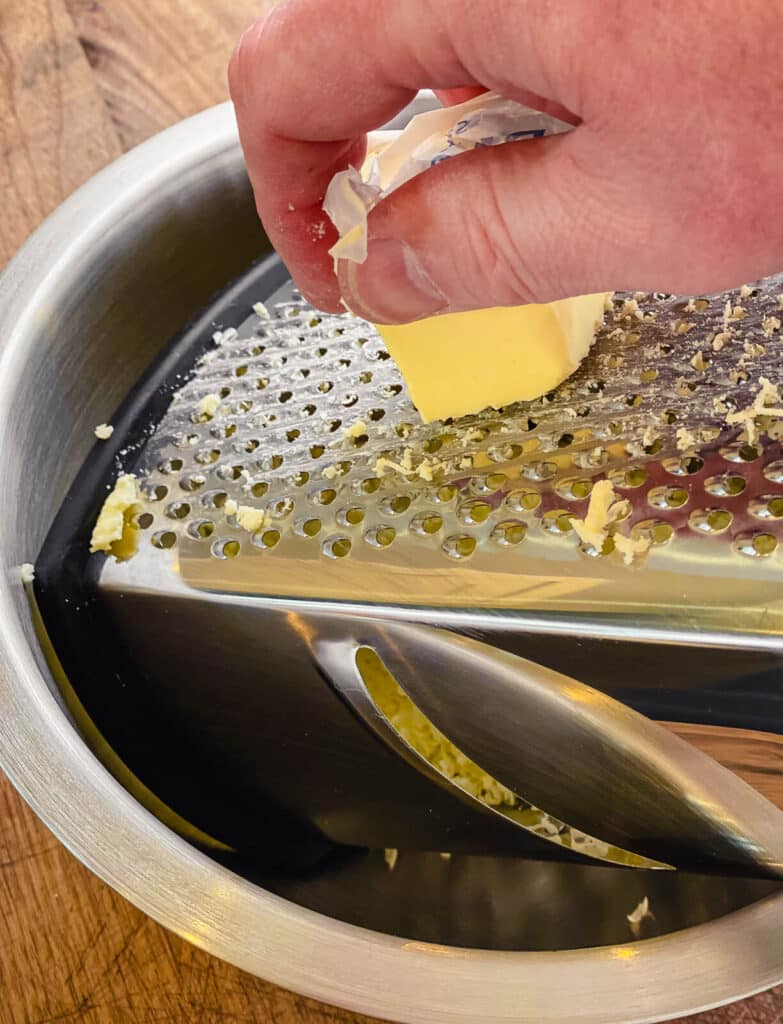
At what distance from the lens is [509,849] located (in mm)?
522

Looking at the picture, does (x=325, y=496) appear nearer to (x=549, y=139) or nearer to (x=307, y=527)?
(x=307, y=527)

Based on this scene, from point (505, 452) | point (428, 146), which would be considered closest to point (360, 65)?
point (428, 146)

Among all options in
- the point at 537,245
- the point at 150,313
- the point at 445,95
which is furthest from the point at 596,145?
the point at 150,313

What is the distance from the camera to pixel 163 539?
0.52 m

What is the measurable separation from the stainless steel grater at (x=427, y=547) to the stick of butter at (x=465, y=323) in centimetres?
2

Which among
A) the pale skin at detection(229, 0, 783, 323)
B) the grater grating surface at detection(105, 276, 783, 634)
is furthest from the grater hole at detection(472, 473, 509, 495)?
the pale skin at detection(229, 0, 783, 323)

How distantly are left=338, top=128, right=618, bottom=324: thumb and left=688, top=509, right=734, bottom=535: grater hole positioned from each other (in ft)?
0.41

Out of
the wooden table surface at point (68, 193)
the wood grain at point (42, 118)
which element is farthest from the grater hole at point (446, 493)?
the wood grain at point (42, 118)

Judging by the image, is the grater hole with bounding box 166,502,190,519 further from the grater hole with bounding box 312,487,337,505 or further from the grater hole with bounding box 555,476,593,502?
the grater hole with bounding box 555,476,593,502

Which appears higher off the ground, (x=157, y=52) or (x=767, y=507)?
(x=157, y=52)

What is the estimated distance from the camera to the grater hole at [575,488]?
1.42 feet

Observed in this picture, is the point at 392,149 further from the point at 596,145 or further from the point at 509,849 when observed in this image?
the point at 509,849

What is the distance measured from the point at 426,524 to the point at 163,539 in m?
0.17

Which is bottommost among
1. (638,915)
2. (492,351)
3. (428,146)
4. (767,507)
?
(638,915)
